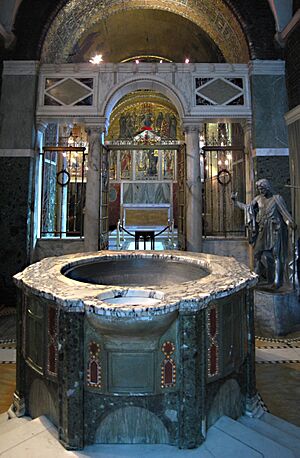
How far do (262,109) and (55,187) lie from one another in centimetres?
566

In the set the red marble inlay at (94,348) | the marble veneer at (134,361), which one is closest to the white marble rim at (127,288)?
the marble veneer at (134,361)

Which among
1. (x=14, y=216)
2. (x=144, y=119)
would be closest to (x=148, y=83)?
(x=14, y=216)

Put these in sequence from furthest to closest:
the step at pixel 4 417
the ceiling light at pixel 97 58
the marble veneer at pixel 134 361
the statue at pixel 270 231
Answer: the ceiling light at pixel 97 58
the statue at pixel 270 231
the step at pixel 4 417
the marble veneer at pixel 134 361

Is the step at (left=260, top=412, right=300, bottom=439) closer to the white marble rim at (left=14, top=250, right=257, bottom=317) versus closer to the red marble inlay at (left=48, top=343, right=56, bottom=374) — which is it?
the white marble rim at (left=14, top=250, right=257, bottom=317)

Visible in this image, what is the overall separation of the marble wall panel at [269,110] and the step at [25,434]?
6.46 metres

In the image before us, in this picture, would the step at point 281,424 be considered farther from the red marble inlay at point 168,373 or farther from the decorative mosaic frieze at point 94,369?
the decorative mosaic frieze at point 94,369

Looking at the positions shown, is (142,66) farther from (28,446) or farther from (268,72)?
(28,446)

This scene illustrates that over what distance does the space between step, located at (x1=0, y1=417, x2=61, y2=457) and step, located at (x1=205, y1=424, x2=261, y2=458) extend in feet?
3.42

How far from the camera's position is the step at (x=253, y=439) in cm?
203

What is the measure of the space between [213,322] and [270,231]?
344 centimetres

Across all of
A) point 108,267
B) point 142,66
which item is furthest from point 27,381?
point 142,66

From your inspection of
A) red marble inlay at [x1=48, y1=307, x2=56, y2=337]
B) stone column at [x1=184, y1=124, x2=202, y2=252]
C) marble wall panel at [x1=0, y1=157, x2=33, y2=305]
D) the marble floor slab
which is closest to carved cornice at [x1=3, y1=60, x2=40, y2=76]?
marble wall panel at [x1=0, y1=157, x2=33, y2=305]

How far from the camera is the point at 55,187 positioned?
890 cm

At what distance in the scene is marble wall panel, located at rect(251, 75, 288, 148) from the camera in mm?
6957
